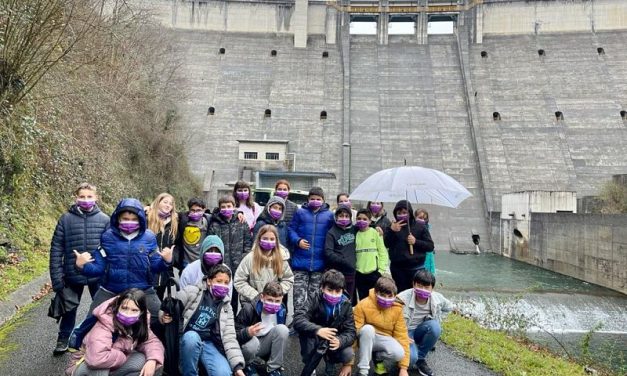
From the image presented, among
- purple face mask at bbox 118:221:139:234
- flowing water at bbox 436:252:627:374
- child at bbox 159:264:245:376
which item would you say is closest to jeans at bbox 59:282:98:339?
purple face mask at bbox 118:221:139:234

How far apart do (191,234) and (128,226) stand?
1.03 metres

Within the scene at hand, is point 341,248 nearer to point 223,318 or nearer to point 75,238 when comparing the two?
point 223,318

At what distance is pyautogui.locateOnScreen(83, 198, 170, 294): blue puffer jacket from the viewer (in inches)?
148

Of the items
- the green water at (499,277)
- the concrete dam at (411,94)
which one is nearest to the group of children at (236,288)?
the green water at (499,277)

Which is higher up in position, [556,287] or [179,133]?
[179,133]

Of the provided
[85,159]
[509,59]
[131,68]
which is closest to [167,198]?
[85,159]

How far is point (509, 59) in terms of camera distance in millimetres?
33938

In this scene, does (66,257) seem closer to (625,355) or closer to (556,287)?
(625,355)

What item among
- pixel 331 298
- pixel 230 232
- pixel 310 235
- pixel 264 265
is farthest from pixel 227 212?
pixel 331 298

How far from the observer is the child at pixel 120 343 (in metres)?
3.10

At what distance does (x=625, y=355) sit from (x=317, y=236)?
713 centimetres

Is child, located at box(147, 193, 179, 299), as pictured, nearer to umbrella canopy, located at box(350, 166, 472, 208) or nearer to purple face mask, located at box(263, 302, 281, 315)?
purple face mask, located at box(263, 302, 281, 315)

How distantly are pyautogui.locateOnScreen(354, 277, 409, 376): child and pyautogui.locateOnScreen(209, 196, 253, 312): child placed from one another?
4.53ft

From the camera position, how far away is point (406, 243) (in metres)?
5.27
